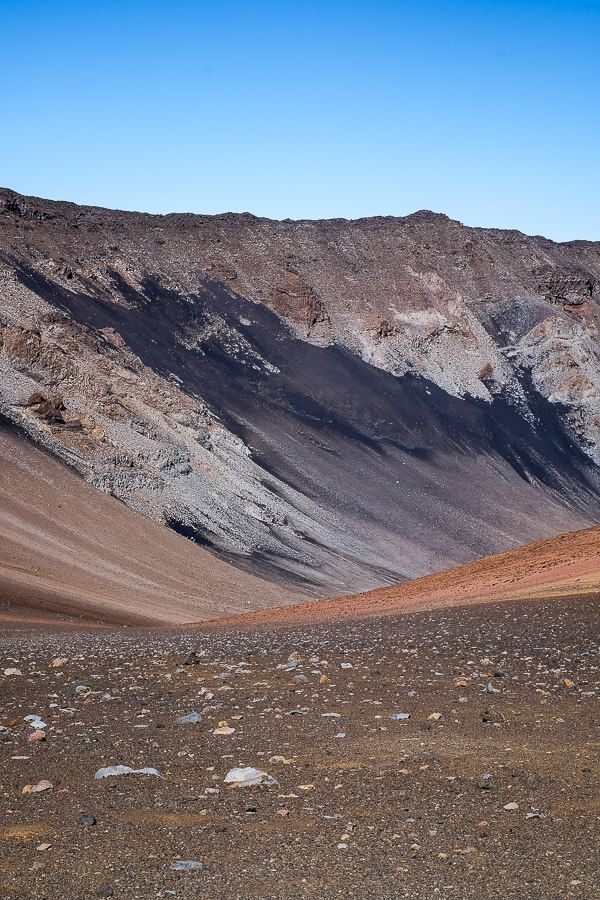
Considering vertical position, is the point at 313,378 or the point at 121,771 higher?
the point at 313,378

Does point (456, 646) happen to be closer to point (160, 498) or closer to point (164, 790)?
point (164, 790)

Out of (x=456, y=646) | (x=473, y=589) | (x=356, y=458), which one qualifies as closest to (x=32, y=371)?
(x=356, y=458)

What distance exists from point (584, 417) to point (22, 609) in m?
82.9

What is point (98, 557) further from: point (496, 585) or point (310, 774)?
point (310, 774)

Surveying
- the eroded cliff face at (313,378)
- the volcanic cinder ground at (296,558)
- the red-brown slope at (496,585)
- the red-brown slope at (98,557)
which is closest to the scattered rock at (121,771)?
the volcanic cinder ground at (296,558)

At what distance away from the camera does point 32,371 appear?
60281 millimetres

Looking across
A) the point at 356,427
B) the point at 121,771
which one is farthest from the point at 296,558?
the point at 121,771

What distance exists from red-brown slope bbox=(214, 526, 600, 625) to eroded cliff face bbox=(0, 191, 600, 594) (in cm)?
2684

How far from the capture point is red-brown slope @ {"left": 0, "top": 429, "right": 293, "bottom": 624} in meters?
37.1

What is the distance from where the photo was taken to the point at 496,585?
22500mm

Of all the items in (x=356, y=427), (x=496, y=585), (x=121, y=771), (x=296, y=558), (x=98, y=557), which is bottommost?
(x=98, y=557)

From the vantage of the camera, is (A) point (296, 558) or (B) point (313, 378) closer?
(A) point (296, 558)

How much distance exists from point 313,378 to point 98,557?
4275 centimetres

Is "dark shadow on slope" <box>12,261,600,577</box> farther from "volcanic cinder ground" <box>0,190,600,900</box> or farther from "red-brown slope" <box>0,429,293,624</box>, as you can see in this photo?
"red-brown slope" <box>0,429,293,624</box>
